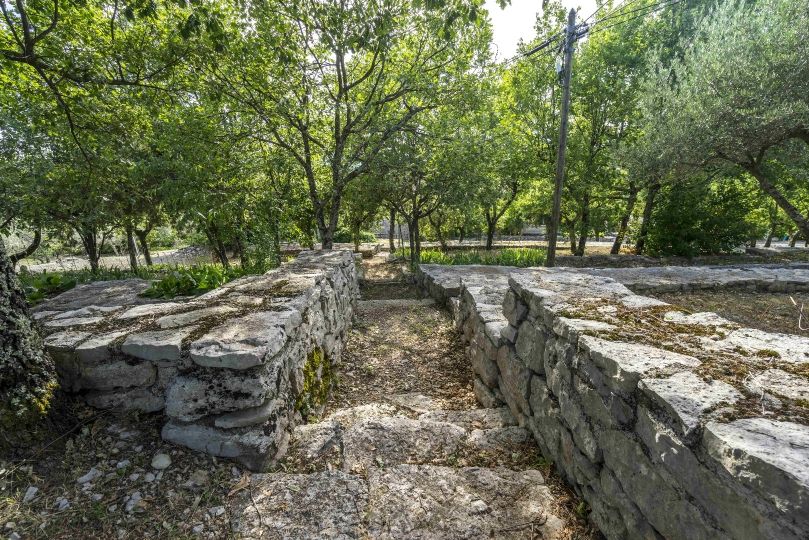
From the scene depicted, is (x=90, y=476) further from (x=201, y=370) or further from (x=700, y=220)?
(x=700, y=220)

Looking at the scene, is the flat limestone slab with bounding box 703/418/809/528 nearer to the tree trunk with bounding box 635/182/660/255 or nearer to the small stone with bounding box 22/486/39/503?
the small stone with bounding box 22/486/39/503

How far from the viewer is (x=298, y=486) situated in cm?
179

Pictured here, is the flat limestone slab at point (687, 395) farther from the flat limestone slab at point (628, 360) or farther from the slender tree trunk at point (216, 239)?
the slender tree trunk at point (216, 239)

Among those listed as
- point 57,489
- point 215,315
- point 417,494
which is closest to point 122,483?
point 57,489

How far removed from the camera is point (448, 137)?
8367 mm

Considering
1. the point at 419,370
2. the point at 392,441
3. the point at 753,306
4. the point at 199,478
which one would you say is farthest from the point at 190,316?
the point at 753,306

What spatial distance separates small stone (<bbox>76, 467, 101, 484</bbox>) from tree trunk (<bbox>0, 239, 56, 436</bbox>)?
38 centimetres

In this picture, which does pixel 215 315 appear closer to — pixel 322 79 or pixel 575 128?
pixel 322 79

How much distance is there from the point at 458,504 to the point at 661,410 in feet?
3.41

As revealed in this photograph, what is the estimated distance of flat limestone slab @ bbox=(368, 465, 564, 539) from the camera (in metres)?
1.63

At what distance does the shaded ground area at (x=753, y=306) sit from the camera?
4.50 m

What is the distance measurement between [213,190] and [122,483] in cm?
687

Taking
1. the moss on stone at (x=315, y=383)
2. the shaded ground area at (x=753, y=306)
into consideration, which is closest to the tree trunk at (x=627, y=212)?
the shaded ground area at (x=753, y=306)

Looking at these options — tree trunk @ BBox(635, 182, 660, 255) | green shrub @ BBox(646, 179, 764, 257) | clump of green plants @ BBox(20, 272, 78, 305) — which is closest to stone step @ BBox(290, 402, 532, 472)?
clump of green plants @ BBox(20, 272, 78, 305)
